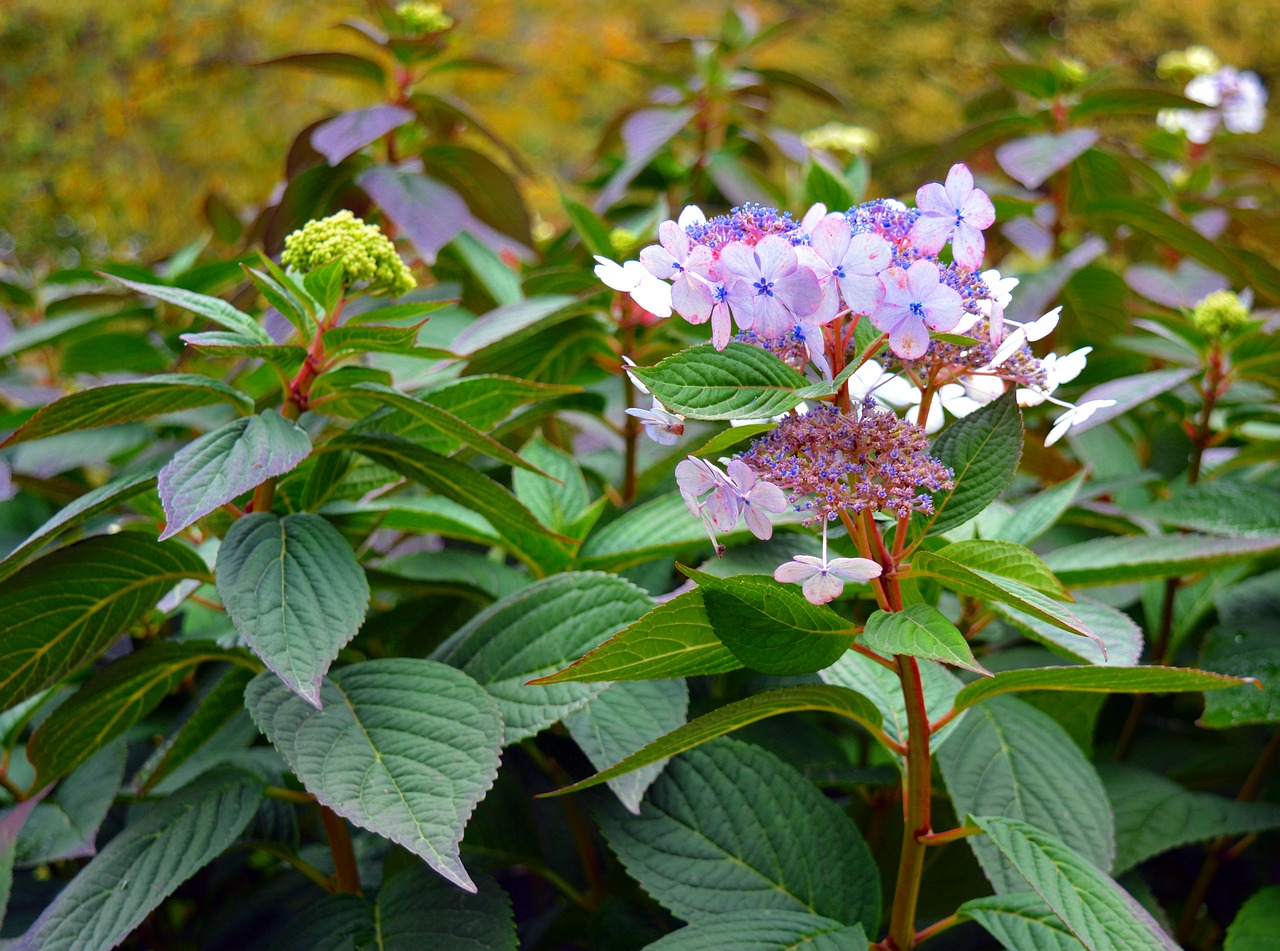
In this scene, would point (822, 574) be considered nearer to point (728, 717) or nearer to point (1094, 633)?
point (728, 717)

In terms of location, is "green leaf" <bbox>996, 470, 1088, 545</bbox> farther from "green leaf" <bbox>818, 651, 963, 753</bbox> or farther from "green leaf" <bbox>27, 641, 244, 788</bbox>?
"green leaf" <bbox>27, 641, 244, 788</bbox>

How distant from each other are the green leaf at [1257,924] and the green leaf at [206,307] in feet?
3.28

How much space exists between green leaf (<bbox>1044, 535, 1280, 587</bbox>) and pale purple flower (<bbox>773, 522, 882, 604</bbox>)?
397 mm

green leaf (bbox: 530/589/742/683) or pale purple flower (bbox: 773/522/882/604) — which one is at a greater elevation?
pale purple flower (bbox: 773/522/882/604)

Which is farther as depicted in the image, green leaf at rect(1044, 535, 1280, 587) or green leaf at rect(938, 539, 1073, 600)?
green leaf at rect(1044, 535, 1280, 587)

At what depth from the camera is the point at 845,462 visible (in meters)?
0.62

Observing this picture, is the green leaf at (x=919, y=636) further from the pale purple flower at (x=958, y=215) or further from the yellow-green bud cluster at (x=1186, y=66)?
the yellow-green bud cluster at (x=1186, y=66)

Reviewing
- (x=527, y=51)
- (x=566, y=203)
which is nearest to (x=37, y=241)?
(x=527, y=51)

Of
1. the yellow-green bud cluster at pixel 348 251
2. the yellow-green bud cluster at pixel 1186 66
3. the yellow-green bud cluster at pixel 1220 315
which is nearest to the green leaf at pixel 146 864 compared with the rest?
the yellow-green bud cluster at pixel 348 251

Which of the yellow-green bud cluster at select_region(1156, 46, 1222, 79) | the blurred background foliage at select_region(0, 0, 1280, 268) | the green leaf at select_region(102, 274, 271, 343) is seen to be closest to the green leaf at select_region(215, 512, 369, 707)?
the green leaf at select_region(102, 274, 271, 343)

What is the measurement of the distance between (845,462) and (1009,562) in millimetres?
143

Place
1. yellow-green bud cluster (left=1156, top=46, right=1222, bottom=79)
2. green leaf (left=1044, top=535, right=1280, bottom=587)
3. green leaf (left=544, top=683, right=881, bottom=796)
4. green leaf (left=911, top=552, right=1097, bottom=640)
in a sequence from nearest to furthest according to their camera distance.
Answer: green leaf (left=911, top=552, right=1097, bottom=640) → green leaf (left=544, top=683, right=881, bottom=796) → green leaf (left=1044, top=535, right=1280, bottom=587) → yellow-green bud cluster (left=1156, top=46, right=1222, bottom=79)

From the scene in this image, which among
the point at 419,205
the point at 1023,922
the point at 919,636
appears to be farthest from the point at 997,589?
the point at 419,205

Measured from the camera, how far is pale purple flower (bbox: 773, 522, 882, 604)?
606 mm
